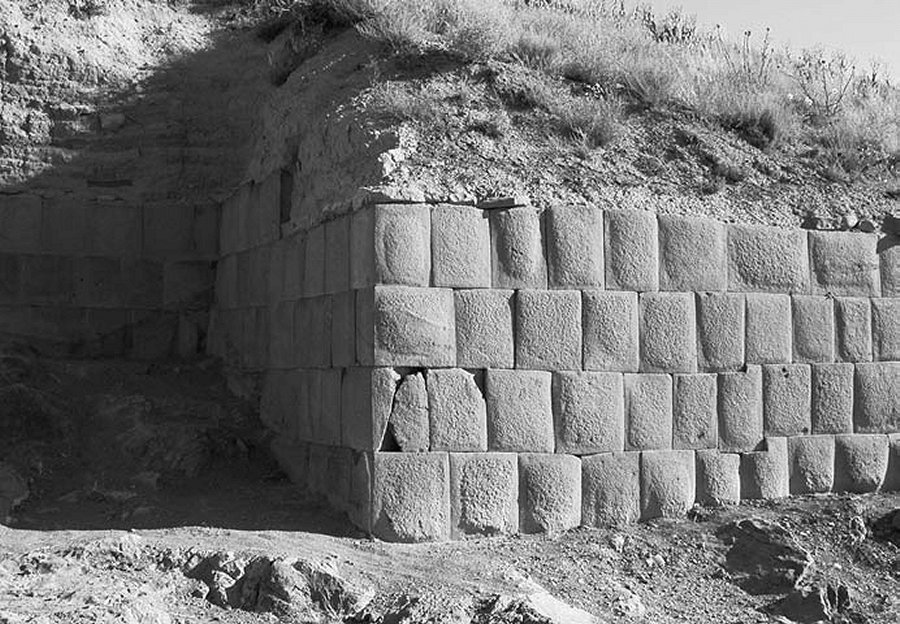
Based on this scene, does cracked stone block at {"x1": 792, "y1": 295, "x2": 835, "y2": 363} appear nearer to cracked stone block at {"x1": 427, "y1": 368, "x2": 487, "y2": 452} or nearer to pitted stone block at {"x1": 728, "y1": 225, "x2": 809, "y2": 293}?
pitted stone block at {"x1": 728, "y1": 225, "x2": 809, "y2": 293}

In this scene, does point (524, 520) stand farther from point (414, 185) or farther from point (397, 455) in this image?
point (414, 185)

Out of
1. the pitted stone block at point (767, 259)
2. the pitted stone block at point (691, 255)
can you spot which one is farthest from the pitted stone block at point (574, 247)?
the pitted stone block at point (767, 259)

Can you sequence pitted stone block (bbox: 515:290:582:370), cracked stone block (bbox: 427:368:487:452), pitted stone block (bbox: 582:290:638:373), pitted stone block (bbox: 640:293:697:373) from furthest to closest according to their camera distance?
pitted stone block (bbox: 640:293:697:373), pitted stone block (bbox: 582:290:638:373), pitted stone block (bbox: 515:290:582:370), cracked stone block (bbox: 427:368:487:452)

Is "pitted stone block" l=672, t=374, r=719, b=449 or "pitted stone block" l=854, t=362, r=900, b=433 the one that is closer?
"pitted stone block" l=672, t=374, r=719, b=449

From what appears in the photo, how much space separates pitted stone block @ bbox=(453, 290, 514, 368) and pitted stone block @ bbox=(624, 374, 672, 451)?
1.09 metres

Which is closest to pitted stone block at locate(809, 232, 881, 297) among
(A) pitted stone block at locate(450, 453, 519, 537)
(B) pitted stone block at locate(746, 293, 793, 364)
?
(B) pitted stone block at locate(746, 293, 793, 364)

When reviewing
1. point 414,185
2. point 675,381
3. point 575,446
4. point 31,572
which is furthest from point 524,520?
point 31,572

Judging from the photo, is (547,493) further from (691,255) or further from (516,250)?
(691,255)

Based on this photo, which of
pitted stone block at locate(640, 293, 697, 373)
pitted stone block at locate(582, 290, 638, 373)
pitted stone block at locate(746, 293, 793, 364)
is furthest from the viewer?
pitted stone block at locate(746, 293, 793, 364)

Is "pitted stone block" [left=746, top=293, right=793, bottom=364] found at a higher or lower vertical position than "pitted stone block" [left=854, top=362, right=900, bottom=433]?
higher

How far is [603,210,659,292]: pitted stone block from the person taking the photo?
943 cm

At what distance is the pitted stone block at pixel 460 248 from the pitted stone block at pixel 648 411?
1474 mm

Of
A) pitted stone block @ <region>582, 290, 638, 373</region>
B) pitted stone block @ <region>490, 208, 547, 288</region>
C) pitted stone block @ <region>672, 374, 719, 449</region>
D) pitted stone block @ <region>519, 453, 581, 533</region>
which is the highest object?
pitted stone block @ <region>490, 208, 547, 288</region>

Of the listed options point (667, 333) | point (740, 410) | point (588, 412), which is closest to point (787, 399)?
point (740, 410)
